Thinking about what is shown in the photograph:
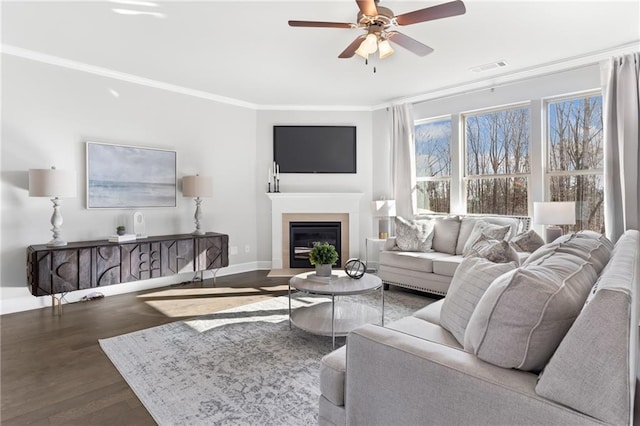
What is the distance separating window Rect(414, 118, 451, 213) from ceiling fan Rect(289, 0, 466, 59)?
8.35 feet

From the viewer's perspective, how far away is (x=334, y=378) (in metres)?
1.46

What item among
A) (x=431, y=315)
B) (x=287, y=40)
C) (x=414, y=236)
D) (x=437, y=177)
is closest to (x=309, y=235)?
(x=414, y=236)

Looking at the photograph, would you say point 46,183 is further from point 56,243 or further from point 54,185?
point 56,243

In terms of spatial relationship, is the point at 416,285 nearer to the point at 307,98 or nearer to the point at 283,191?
the point at 283,191

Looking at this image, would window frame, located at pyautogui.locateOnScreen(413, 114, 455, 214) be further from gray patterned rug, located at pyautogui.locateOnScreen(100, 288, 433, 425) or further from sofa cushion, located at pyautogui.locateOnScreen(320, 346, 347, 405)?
sofa cushion, located at pyautogui.locateOnScreen(320, 346, 347, 405)

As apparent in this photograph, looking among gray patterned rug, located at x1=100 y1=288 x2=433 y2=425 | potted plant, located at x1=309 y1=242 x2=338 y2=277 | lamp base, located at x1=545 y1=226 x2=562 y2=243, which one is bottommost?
gray patterned rug, located at x1=100 y1=288 x2=433 y2=425

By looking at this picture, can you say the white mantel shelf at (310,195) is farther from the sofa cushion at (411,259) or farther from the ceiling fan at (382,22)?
the ceiling fan at (382,22)

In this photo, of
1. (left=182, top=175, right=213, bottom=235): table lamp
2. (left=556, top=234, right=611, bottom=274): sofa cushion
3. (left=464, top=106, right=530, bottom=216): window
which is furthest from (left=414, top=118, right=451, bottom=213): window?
(left=556, top=234, right=611, bottom=274): sofa cushion

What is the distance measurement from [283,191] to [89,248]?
2930 mm

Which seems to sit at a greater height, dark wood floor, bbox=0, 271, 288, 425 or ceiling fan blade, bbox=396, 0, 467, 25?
ceiling fan blade, bbox=396, 0, 467, 25

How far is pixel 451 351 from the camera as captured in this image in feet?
3.92

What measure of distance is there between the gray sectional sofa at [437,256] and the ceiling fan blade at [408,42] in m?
2.18

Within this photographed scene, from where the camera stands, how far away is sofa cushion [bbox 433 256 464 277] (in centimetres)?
381

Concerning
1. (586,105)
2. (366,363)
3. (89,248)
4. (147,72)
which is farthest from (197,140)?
(586,105)
